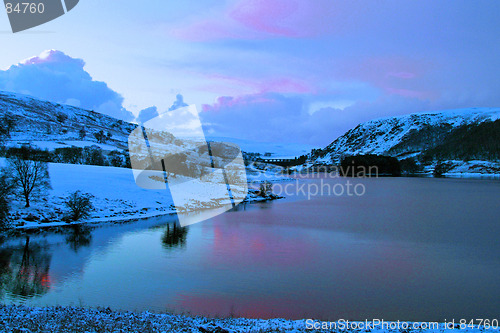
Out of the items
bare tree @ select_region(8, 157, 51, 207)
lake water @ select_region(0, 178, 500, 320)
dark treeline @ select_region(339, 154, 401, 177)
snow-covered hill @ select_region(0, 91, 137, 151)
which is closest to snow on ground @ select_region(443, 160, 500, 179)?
dark treeline @ select_region(339, 154, 401, 177)

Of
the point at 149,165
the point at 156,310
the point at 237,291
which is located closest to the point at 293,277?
the point at 237,291

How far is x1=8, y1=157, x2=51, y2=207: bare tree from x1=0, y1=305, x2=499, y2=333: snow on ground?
31.9 m

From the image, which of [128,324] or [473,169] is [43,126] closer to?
[128,324]

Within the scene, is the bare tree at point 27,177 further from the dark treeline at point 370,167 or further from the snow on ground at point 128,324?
the dark treeline at point 370,167

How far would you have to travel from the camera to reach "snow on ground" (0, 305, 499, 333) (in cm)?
1227

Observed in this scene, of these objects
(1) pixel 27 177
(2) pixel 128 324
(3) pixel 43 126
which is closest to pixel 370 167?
(3) pixel 43 126

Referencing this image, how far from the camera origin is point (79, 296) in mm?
19406

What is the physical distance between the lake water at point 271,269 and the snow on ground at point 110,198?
16.1 ft

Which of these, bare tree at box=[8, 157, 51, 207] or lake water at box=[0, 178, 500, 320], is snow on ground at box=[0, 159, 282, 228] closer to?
bare tree at box=[8, 157, 51, 207]

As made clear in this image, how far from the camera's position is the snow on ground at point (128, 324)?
40.3 ft

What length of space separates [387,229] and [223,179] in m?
49.1

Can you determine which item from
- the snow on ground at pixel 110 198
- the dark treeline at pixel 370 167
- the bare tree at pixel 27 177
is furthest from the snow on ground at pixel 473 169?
the bare tree at pixel 27 177

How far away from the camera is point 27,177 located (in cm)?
4309

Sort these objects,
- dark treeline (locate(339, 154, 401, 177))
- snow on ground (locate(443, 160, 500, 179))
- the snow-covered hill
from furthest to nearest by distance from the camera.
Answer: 1. snow on ground (locate(443, 160, 500, 179))
2. dark treeline (locate(339, 154, 401, 177))
3. the snow-covered hill
